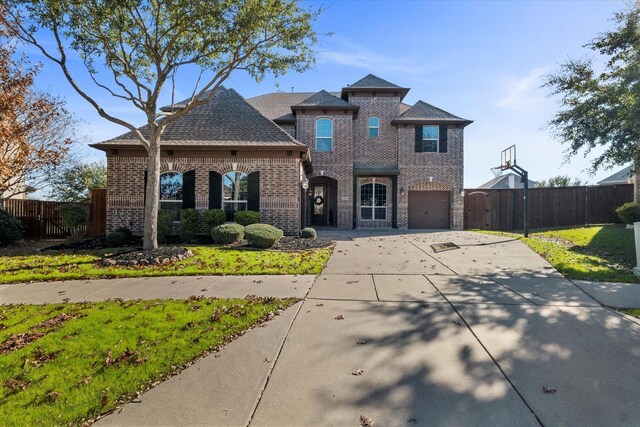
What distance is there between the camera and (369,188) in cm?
2023

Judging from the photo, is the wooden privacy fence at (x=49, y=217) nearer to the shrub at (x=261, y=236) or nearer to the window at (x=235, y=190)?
the window at (x=235, y=190)

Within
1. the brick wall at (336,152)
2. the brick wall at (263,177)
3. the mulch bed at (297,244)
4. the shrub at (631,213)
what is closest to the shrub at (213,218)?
the brick wall at (263,177)

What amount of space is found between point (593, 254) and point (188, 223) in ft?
46.9

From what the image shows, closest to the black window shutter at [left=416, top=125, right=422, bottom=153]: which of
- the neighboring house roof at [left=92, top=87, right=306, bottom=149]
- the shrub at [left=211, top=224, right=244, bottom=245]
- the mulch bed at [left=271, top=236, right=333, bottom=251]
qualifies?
the neighboring house roof at [left=92, top=87, right=306, bottom=149]

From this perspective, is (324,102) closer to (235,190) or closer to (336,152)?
(336,152)

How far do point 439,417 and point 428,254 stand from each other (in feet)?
25.7

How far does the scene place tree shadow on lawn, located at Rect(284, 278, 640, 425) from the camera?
9.04 feet

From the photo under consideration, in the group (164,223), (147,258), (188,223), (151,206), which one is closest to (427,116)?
(188,223)

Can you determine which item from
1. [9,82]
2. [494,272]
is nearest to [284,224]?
[494,272]

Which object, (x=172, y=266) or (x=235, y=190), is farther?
(x=235, y=190)

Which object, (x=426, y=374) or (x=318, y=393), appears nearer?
(x=318, y=393)

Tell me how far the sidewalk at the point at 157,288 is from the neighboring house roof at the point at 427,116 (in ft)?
50.6

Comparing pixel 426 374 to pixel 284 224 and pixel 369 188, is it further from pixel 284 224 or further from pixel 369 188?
pixel 369 188

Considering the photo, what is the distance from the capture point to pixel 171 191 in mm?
13938
